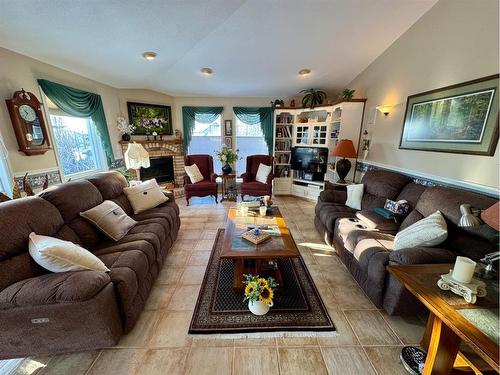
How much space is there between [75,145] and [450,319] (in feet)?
15.7

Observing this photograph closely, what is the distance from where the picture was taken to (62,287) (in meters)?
1.21

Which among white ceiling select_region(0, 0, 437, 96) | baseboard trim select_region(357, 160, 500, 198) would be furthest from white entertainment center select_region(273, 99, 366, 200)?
baseboard trim select_region(357, 160, 500, 198)

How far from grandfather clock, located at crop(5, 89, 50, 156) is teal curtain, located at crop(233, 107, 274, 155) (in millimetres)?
3497

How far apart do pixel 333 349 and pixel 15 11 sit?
3.87 metres

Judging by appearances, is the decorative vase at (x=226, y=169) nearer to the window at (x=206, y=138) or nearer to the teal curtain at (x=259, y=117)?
the window at (x=206, y=138)

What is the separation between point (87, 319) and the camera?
1238 mm

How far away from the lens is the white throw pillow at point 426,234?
5.11 ft

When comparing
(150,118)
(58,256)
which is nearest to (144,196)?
(58,256)

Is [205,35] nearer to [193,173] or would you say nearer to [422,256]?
[193,173]

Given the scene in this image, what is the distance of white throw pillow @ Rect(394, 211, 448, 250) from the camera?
5.11ft

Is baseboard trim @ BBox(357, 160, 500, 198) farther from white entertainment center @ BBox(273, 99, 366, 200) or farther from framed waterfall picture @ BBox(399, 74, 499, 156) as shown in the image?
white entertainment center @ BBox(273, 99, 366, 200)

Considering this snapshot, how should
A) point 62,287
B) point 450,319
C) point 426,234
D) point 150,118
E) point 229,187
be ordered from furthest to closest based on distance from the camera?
1. point 229,187
2. point 150,118
3. point 426,234
4. point 62,287
5. point 450,319

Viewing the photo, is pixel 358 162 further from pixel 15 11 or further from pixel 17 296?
pixel 15 11

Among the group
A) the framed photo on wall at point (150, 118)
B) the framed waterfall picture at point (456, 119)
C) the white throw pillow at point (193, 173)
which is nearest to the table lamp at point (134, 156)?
the white throw pillow at point (193, 173)
